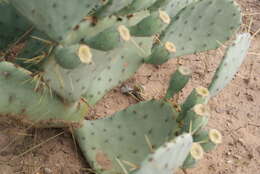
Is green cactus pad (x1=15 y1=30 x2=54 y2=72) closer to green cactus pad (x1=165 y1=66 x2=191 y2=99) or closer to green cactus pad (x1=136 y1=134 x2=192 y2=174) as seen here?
green cactus pad (x1=165 y1=66 x2=191 y2=99)

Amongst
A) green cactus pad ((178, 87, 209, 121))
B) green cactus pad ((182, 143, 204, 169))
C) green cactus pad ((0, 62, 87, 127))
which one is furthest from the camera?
green cactus pad ((0, 62, 87, 127))

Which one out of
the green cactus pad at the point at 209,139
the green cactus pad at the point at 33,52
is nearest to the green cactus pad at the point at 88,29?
the green cactus pad at the point at 33,52

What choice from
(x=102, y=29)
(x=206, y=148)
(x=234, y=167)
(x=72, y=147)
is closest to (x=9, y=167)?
(x=72, y=147)

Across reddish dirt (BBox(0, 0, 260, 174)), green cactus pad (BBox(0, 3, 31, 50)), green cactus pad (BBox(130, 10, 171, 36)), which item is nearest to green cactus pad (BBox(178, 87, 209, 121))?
green cactus pad (BBox(130, 10, 171, 36))

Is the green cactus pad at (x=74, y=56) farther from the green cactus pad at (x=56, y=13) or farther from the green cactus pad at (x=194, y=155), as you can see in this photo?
the green cactus pad at (x=194, y=155)

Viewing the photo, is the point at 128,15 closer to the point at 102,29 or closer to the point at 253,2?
the point at 102,29

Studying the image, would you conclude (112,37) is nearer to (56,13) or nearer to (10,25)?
(56,13)
